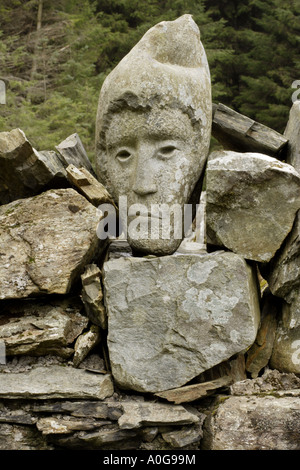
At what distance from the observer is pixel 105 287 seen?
117 inches

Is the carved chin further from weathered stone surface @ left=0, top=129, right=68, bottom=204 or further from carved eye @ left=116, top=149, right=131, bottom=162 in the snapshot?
weathered stone surface @ left=0, top=129, right=68, bottom=204

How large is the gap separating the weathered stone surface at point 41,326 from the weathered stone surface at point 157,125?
0.67 metres

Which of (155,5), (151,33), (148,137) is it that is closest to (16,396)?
(148,137)

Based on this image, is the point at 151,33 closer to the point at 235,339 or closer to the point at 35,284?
the point at 35,284

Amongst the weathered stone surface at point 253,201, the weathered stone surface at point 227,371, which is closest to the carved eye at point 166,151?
the weathered stone surface at point 253,201

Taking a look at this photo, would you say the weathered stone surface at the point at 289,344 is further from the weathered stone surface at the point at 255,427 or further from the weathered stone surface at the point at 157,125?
the weathered stone surface at the point at 157,125

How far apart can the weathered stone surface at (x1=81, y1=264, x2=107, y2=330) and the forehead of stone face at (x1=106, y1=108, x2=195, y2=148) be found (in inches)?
41.5

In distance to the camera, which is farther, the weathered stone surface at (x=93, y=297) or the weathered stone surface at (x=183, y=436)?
the weathered stone surface at (x=93, y=297)

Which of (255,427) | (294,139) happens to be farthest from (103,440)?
(294,139)

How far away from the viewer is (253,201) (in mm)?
2996

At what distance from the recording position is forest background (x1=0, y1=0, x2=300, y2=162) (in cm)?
1198

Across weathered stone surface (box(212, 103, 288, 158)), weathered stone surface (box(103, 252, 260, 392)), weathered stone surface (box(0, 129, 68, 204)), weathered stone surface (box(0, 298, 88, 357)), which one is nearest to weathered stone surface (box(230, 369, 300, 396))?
weathered stone surface (box(103, 252, 260, 392))

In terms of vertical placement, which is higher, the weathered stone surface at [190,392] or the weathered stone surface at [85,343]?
the weathered stone surface at [85,343]

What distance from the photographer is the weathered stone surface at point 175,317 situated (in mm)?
2812
